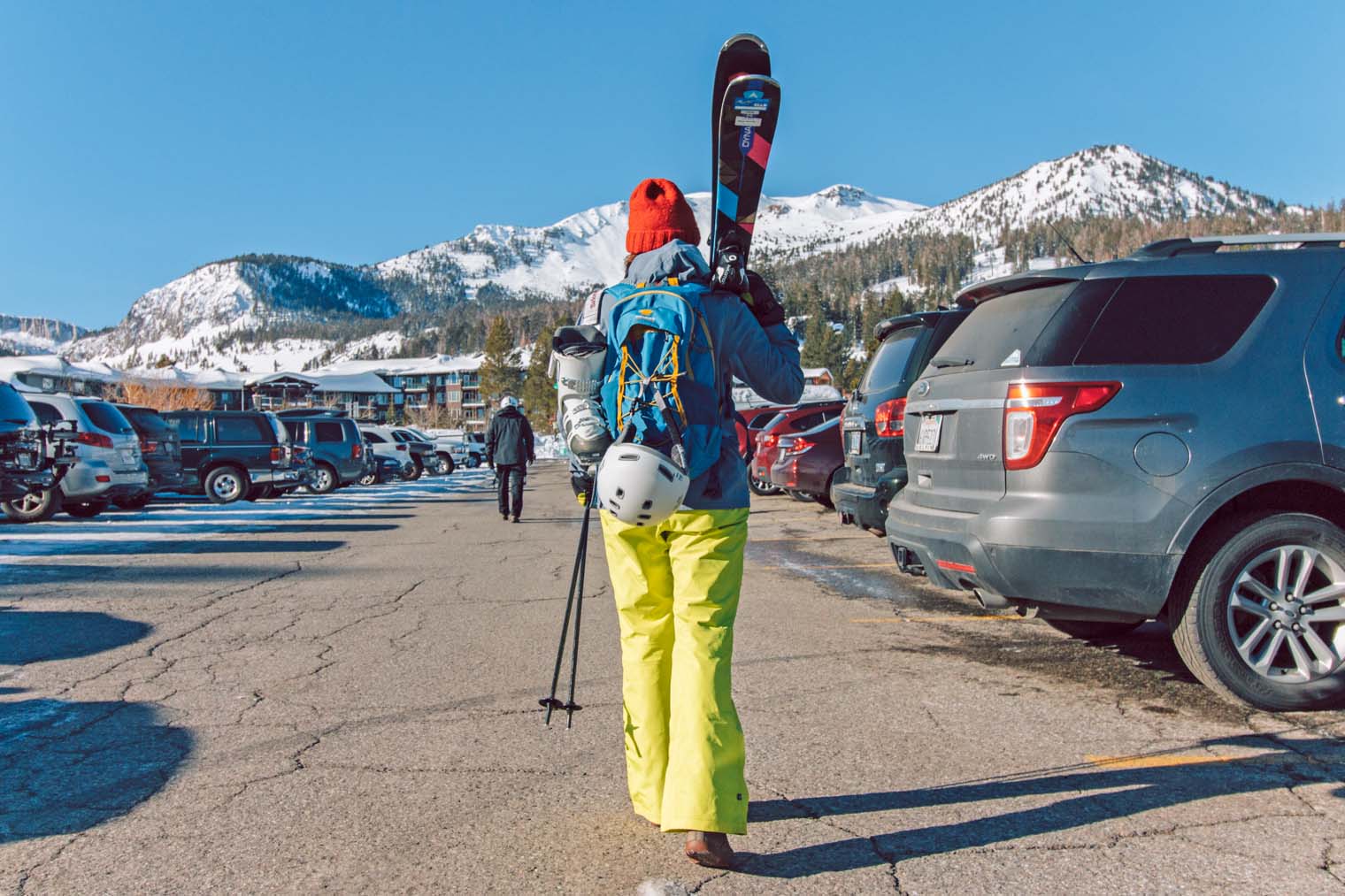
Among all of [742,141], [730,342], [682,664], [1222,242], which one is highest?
[742,141]

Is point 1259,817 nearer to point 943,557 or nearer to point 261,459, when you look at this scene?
point 943,557

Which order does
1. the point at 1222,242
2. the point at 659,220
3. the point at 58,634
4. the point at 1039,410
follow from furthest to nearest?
the point at 58,634, the point at 1222,242, the point at 1039,410, the point at 659,220

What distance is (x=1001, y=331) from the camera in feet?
16.5

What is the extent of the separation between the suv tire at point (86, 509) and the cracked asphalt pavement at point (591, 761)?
8909 mm

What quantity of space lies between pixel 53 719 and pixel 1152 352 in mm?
5075

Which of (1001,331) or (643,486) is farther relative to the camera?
(1001,331)

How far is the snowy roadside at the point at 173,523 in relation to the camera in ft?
36.8

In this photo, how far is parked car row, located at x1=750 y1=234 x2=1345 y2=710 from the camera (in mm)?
4379

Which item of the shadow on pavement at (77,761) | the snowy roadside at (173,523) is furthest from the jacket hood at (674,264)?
the snowy roadside at (173,523)

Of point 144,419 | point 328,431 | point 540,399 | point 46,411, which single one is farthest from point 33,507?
point 540,399

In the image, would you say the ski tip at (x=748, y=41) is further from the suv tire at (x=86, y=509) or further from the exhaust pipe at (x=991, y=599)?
the suv tire at (x=86, y=509)

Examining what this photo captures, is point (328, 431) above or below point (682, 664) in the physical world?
above

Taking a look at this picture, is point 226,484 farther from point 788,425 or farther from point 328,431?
point 788,425

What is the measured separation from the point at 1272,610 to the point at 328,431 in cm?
2249
